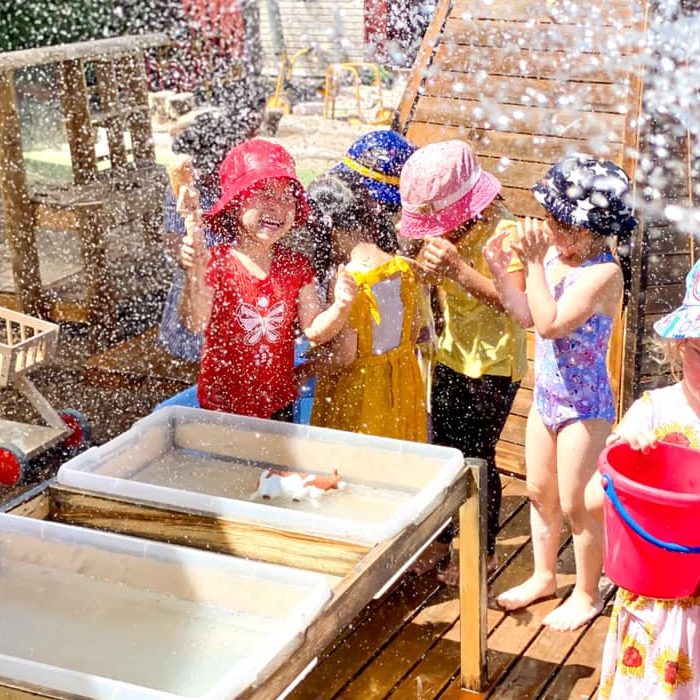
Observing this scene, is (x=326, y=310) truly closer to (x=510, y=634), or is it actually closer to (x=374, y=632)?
(x=374, y=632)

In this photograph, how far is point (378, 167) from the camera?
3.61 metres

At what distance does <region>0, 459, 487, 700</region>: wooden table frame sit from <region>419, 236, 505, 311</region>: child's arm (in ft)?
2.15

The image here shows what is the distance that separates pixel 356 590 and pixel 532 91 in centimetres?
330

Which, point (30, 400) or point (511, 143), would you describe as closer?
point (30, 400)

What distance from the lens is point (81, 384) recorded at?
6137 mm

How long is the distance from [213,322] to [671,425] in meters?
1.54

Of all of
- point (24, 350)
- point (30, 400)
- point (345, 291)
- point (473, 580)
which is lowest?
point (30, 400)

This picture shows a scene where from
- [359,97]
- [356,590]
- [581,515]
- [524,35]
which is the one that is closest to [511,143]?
[524,35]

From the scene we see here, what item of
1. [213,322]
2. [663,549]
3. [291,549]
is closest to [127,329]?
[213,322]

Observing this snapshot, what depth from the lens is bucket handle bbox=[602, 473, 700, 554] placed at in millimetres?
2396

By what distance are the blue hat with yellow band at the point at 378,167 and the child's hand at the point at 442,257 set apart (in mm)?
231

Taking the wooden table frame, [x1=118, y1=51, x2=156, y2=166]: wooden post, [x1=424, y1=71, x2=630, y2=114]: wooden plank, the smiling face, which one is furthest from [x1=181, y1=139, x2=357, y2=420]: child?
[x1=118, y1=51, x2=156, y2=166]: wooden post

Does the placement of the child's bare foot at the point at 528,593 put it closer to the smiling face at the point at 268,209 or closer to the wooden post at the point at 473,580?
the wooden post at the point at 473,580

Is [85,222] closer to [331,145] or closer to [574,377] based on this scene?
[574,377]
